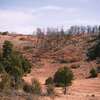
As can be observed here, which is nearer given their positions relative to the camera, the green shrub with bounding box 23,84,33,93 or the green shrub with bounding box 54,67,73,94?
the green shrub with bounding box 23,84,33,93

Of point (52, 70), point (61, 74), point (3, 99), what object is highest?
point (3, 99)

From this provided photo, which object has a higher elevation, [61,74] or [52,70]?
[61,74]

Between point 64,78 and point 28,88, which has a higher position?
point 28,88

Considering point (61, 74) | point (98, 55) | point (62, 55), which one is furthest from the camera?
point (62, 55)

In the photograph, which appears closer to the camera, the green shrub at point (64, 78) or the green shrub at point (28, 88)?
the green shrub at point (28, 88)

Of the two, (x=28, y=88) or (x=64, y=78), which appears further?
(x=64, y=78)

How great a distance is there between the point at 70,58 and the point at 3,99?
2716 inches

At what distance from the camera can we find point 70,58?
88312 mm

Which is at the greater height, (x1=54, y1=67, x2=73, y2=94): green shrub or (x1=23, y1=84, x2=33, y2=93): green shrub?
(x1=23, y1=84, x2=33, y2=93): green shrub

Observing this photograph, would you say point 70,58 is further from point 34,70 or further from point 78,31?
point 78,31

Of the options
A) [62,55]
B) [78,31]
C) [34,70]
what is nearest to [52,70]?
[34,70]

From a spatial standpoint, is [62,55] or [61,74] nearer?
[61,74]

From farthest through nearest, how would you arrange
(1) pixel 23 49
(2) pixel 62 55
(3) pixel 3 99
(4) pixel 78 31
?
(4) pixel 78 31, (1) pixel 23 49, (2) pixel 62 55, (3) pixel 3 99

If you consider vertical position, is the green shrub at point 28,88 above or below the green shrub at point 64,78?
above
